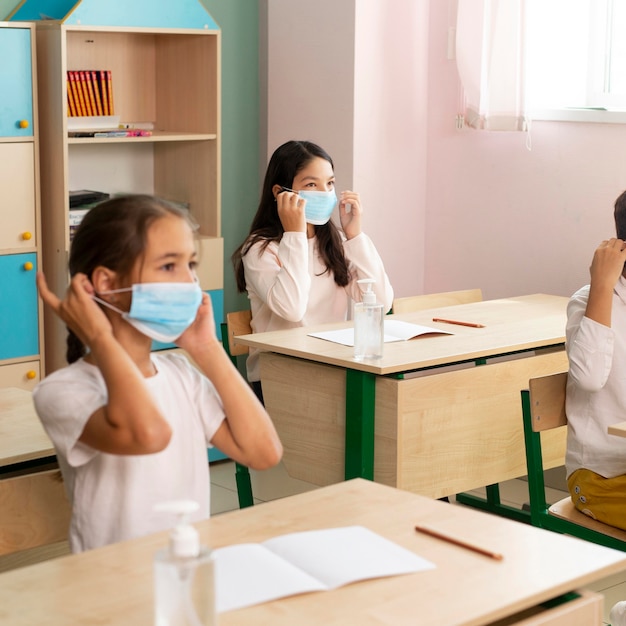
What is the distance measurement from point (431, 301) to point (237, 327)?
772mm

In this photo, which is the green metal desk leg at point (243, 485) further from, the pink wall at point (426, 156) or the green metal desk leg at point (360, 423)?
the pink wall at point (426, 156)

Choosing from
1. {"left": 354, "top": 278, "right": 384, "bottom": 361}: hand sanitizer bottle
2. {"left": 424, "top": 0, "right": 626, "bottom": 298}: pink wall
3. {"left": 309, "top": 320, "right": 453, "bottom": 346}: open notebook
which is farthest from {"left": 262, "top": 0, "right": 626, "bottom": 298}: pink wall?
{"left": 354, "top": 278, "right": 384, "bottom": 361}: hand sanitizer bottle

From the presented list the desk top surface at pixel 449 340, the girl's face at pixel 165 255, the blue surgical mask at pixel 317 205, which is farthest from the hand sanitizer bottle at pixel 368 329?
the girl's face at pixel 165 255

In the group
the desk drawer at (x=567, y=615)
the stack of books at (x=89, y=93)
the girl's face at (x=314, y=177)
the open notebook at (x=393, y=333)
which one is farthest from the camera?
the stack of books at (x=89, y=93)

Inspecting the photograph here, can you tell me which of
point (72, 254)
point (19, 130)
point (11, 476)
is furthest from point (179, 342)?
point (19, 130)

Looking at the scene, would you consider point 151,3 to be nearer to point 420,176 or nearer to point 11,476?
point 420,176

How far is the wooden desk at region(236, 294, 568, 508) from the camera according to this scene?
295 cm

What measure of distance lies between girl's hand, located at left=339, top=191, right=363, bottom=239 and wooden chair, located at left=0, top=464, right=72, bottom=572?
1912mm

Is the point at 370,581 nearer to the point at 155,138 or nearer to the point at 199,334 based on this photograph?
the point at 199,334

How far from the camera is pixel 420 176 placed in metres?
4.93

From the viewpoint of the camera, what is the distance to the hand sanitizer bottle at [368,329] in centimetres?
292

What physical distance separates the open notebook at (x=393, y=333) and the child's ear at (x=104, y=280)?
1452 millimetres

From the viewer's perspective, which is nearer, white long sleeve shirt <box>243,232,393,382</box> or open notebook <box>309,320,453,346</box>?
open notebook <box>309,320,453,346</box>

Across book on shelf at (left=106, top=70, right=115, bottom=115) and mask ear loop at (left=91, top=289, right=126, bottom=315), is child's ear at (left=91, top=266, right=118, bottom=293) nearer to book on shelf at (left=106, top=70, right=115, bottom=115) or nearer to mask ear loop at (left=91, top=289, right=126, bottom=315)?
mask ear loop at (left=91, top=289, right=126, bottom=315)
